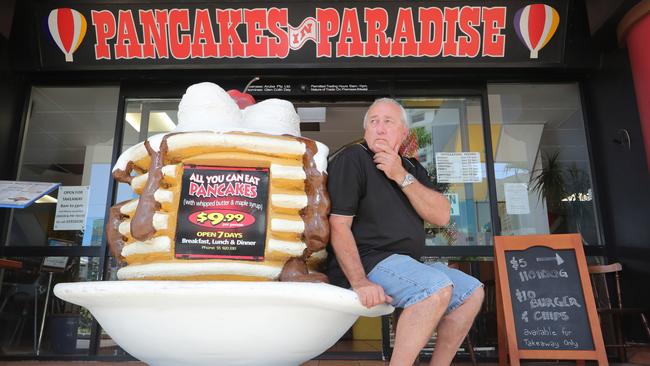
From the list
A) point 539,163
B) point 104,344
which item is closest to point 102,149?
point 104,344

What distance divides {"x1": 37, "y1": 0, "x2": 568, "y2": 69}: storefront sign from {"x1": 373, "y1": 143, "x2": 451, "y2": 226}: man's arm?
2.20m

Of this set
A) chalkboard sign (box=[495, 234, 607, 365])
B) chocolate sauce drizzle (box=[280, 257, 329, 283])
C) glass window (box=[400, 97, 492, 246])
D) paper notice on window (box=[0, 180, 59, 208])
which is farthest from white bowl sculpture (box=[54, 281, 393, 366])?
glass window (box=[400, 97, 492, 246])

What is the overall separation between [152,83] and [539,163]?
324cm

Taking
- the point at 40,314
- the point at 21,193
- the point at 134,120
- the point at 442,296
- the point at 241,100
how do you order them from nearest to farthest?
the point at 442,296
the point at 241,100
the point at 21,193
the point at 40,314
the point at 134,120

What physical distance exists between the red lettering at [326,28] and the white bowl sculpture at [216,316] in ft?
8.96

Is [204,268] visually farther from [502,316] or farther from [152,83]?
[152,83]

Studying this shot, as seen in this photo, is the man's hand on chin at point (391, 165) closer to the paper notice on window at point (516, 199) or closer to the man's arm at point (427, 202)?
the man's arm at point (427, 202)

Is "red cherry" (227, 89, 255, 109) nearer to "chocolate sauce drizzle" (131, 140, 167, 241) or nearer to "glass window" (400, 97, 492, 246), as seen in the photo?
"chocolate sauce drizzle" (131, 140, 167, 241)

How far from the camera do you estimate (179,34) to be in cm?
335

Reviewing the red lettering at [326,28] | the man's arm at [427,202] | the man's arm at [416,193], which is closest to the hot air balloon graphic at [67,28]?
the red lettering at [326,28]

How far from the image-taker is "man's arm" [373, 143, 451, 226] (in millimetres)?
1320

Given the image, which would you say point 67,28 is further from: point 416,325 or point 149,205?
point 416,325

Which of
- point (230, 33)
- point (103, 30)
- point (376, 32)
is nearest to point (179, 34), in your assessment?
point (230, 33)

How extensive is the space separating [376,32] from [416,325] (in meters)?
2.63
